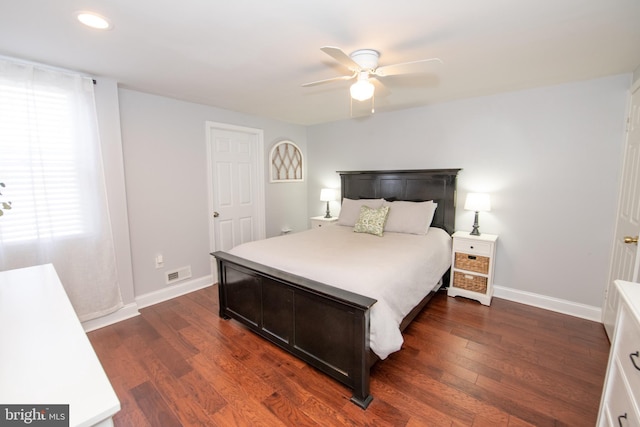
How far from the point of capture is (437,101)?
3459mm

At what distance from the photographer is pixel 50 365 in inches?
32.9

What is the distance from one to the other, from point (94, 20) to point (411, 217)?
3146 millimetres

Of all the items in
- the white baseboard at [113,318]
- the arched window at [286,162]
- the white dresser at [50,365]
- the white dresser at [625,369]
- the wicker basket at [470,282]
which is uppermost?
the arched window at [286,162]

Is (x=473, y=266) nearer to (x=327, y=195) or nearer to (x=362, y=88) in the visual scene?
(x=327, y=195)

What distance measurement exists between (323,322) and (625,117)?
316 centimetres

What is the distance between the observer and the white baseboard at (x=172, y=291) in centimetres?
313

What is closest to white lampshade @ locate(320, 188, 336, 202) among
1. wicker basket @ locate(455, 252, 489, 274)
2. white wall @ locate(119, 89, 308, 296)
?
white wall @ locate(119, 89, 308, 296)

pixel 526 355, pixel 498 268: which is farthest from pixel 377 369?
pixel 498 268

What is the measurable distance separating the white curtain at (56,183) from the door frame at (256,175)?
3.77 feet

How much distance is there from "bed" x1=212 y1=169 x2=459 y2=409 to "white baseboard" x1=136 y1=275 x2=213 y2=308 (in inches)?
34.8

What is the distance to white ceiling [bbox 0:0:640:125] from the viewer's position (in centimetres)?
154

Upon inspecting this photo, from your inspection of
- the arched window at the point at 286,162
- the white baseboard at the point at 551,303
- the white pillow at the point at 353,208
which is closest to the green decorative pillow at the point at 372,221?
the white pillow at the point at 353,208

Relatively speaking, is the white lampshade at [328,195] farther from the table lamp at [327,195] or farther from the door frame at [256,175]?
the door frame at [256,175]

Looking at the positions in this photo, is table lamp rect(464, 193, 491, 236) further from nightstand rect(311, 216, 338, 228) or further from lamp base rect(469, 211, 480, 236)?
nightstand rect(311, 216, 338, 228)
